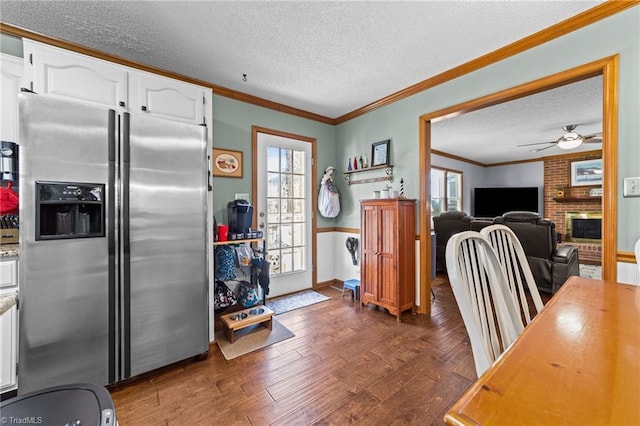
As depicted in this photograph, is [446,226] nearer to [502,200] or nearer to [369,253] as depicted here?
[369,253]

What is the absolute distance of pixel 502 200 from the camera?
6.89m

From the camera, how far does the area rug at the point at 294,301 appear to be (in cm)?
303

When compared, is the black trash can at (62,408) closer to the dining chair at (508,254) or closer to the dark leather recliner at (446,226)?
the dining chair at (508,254)

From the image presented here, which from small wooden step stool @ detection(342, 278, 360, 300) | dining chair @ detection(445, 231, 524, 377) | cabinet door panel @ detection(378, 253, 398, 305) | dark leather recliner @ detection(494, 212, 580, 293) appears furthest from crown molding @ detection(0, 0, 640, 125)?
small wooden step stool @ detection(342, 278, 360, 300)

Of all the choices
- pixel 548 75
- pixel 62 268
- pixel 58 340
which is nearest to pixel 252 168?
pixel 62 268

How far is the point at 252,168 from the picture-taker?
3.12 meters

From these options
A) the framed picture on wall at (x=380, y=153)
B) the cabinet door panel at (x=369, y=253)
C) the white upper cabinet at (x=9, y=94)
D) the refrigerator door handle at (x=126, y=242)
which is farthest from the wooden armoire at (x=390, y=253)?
the white upper cabinet at (x=9, y=94)

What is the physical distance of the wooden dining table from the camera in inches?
17.8

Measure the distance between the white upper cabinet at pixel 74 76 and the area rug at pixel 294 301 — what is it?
240 cm

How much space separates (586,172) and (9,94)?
9057 millimetres

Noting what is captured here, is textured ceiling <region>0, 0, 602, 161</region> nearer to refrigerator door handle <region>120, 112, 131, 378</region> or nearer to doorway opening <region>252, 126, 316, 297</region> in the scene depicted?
refrigerator door handle <region>120, 112, 131, 378</region>

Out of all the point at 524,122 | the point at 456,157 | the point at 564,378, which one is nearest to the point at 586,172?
the point at 456,157

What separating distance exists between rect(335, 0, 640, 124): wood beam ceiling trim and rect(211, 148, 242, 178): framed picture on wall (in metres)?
1.92

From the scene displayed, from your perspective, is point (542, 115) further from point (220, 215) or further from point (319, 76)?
point (220, 215)
